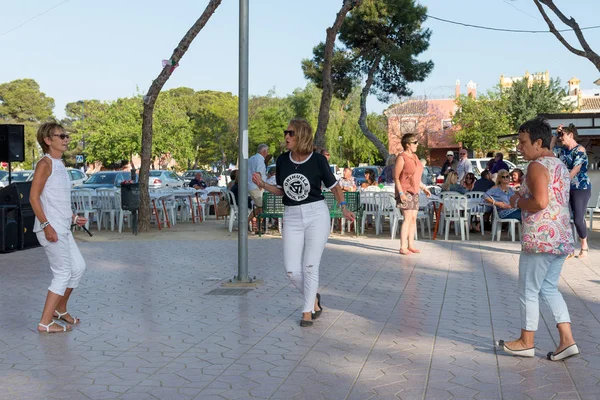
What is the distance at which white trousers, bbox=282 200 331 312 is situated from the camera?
6.55 m

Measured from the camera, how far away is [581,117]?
64.8 ft

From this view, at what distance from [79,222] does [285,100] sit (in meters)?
57.4

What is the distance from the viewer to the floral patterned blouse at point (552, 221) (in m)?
5.15

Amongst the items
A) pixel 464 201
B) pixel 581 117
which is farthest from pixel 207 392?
pixel 581 117

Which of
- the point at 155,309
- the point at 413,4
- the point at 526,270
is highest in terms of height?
the point at 413,4

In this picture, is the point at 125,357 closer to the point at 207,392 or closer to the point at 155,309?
the point at 207,392

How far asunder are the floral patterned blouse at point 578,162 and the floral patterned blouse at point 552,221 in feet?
16.9

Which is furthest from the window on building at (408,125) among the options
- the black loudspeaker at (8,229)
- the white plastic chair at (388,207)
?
the black loudspeaker at (8,229)

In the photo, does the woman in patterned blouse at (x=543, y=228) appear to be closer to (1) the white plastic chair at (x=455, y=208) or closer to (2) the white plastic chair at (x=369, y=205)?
(1) the white plastic chair at (x=455, y=208)

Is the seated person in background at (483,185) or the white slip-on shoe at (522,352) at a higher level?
the seated person in background at (483,185)

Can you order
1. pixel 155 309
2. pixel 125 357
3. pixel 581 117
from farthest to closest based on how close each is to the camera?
pixel 581 117 → pixel 155 309 → pixel 125 357

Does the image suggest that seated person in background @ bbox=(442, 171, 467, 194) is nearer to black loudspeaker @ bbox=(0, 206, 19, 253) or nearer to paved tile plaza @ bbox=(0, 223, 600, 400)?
paved tile plaza @ bbox=(0, 223, 600, 400)

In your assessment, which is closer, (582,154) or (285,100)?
(582,154)

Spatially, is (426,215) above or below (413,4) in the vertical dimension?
below
